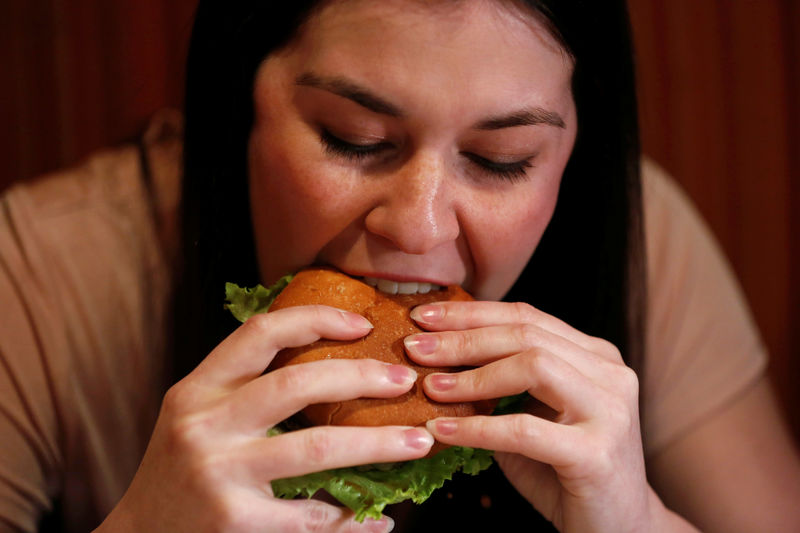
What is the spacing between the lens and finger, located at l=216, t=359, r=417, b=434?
3.27ft

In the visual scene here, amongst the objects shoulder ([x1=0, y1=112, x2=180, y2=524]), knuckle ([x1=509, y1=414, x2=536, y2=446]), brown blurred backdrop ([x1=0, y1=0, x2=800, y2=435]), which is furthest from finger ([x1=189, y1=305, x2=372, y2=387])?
brown blurred backdrop ([x1=0, y1=0, x2=800, y2=435])

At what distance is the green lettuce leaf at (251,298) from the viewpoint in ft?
4.21

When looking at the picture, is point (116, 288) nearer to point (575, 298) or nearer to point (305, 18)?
point (305, 18)

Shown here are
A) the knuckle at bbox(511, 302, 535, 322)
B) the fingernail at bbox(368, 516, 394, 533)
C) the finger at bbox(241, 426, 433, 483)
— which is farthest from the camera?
the knuckle at bbox(511, 302, 535, 322)

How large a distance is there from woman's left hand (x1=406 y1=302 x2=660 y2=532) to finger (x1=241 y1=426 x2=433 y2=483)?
3.2 inches

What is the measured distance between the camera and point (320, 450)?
3.26 feet

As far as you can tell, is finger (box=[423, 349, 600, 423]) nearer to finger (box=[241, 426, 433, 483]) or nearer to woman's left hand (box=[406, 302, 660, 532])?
woman's left hand (box=[406, 302, 660, 532])

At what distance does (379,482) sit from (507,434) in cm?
21

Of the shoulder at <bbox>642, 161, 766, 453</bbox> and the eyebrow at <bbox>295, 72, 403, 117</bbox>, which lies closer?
the eyebrow at <bbox>295, 72, 403, 117</bbox>

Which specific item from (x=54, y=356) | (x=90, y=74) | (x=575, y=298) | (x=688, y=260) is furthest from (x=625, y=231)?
(x=90, y=74)

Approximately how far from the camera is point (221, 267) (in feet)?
5.02

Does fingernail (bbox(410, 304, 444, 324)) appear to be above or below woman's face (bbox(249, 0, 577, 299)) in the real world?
below

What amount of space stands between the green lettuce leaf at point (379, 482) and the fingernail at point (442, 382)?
0.14 m

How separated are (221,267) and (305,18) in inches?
22.6
